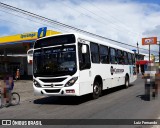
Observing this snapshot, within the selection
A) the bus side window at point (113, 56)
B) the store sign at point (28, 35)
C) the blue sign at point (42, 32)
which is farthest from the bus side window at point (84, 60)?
the store sign at point (28, 35)

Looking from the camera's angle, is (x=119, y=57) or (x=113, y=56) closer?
(x=113, y=56)

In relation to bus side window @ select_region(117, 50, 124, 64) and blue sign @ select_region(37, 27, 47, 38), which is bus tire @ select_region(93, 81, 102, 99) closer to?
bus side window @ select_region(117, 50, 124, 64)

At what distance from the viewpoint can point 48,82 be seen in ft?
39.3

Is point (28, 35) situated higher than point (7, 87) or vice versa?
point (28, 35)

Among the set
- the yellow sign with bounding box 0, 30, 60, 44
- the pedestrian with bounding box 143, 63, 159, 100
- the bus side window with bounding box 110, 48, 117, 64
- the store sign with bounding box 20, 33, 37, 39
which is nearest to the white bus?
the bus side window with bounding box 110, 48, 117, 64

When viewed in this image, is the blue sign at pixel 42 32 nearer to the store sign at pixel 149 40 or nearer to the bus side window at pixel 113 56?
the bus side window at pixel 113 56

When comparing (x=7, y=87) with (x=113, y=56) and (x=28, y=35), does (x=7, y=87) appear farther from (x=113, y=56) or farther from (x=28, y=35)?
(x=28, y=35)

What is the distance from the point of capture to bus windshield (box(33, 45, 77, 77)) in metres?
11.6

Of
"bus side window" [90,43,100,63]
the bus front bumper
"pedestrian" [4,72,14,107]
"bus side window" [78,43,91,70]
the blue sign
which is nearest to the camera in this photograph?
the bus front bumper

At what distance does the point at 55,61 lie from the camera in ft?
39.0

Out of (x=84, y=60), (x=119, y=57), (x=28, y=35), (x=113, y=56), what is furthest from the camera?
(x=28, y=35)

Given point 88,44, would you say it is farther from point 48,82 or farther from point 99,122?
point 99,122

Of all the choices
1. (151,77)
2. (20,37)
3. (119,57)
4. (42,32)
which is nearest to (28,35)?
(20,37)

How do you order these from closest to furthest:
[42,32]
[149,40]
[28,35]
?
[42,32]
[28,35]
[149,40]
